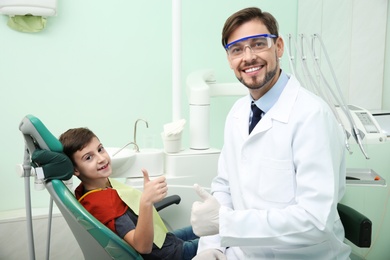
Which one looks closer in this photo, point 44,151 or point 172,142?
point 44,151

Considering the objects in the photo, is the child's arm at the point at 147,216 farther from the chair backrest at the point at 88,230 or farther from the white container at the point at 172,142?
the white container at the point at 172,142

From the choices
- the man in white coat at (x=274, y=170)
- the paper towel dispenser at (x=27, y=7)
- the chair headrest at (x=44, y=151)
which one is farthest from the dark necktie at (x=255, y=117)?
the paper towel dispenser at (x=27, y=7)

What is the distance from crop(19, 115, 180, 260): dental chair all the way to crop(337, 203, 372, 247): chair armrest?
729 millimetres

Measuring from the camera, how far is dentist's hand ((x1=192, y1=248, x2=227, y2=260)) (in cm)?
137

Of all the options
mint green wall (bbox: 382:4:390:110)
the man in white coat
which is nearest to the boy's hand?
the man in white coat

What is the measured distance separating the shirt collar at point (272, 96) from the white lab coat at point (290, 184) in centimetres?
2

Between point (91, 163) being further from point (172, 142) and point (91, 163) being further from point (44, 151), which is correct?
point (172, 142)

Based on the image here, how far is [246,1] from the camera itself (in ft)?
9.23

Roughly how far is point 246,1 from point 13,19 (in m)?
1.45

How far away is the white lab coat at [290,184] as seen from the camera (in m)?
1.15

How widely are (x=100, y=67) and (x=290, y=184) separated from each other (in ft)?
5.38

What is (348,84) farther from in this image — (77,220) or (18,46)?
(18,46)

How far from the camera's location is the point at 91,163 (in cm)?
151

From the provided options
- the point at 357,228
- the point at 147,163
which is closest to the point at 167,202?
the point at 147,163
